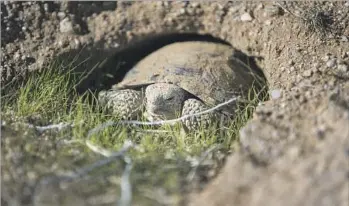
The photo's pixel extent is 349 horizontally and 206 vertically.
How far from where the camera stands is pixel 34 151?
2809 mm

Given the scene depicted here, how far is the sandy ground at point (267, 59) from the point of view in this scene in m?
2.38

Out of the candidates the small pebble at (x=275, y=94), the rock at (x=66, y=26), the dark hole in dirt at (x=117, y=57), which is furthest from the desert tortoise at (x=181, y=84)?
the rock at (x=66, y=26)

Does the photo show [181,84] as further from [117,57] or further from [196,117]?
[117,57]

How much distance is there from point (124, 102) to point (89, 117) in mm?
386

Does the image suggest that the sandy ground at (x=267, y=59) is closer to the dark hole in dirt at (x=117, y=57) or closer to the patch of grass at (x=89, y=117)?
the dark hole in dirt at (x=117, y=57)

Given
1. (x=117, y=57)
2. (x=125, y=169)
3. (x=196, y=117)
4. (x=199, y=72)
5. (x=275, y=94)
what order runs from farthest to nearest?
(x=117, y=57)
(x=199, y=72)
(x=196, y=117)
(x=275, y=94)
(x=125, y=169)

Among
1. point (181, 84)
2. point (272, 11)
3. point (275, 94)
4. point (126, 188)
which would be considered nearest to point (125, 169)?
point (126, 188)

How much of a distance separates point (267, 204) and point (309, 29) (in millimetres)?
1666

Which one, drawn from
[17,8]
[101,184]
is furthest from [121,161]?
[17,8]

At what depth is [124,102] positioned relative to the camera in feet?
12.9

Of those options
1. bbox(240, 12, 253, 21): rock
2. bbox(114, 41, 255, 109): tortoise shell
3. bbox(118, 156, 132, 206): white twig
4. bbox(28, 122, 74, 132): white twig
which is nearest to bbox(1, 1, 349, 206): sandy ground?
bbox(240, 12, 253, 21): rock

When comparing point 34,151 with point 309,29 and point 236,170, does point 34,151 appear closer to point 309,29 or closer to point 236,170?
point 236,170

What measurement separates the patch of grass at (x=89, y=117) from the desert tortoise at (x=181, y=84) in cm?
13

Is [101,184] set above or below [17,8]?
below
